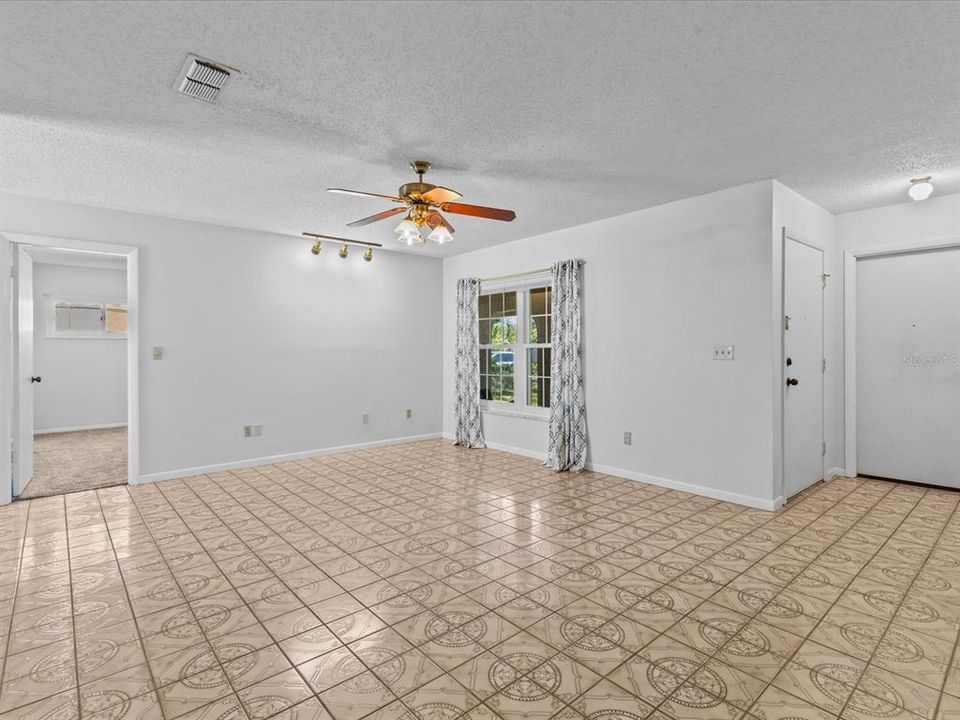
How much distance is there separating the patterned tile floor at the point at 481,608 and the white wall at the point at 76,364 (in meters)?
4.33

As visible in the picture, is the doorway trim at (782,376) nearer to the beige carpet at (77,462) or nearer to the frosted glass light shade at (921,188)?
the frosted glass light shade at (921,188)

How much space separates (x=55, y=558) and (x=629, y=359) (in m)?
4.64

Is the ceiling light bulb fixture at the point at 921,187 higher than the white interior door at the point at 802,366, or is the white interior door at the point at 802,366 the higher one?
the ceiling light bulb fixture at the point at 921,187

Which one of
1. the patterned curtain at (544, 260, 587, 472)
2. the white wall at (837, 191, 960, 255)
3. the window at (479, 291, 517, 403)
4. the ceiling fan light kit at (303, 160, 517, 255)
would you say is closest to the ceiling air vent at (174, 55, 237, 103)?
the ceiling fan light kit at (303, 160, 517, 255)

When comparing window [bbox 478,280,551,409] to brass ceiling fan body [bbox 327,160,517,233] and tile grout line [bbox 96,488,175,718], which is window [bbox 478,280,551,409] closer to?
brass ceiling fan body [bbox 327,160,517,233]

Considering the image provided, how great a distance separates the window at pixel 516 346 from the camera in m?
5.83

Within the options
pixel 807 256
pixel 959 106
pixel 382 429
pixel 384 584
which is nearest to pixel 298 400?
pixel 382 429

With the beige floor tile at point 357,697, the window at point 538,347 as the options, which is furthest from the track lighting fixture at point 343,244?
the beige floor tile at point 357,697

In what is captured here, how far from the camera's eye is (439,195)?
127 inches

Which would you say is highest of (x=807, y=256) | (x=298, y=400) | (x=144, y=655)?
(x=807, y=256)

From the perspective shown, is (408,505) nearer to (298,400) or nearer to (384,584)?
(384,584)

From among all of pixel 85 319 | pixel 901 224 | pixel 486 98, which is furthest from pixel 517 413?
pixel 85 319

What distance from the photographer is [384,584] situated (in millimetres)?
2643

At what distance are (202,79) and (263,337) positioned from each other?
11.6 ft
